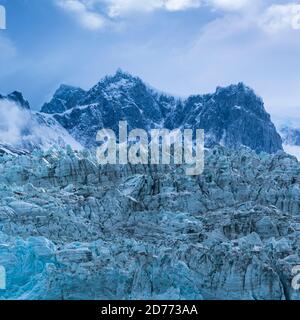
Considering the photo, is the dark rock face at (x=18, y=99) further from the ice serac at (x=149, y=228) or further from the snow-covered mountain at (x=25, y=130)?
the ice serac at (x=149, y=228)

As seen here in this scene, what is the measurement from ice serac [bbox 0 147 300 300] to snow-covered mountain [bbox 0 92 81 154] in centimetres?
245

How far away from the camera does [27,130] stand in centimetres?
2227

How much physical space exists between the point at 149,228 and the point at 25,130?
8.79 m

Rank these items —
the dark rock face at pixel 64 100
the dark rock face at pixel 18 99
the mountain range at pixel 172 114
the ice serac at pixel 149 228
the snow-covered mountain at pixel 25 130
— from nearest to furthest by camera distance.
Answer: the ice serac at pixel 149 228 < the dark rock face at pixel 18 99 < the snow-covered mountain at pixel 25 130 < the mountain range at pixel 172 114 < the dark rock face at pixel 64 100

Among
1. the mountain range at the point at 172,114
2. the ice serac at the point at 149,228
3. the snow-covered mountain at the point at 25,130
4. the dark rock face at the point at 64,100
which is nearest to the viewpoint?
the ice serac at the point at 149,228

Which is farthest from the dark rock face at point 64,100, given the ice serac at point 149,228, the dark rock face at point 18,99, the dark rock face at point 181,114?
the ice serac at point 149,228

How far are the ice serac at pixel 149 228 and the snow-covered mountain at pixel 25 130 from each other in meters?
2.45

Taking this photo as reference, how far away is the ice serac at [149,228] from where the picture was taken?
11.6 meters

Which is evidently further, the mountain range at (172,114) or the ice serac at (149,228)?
the mountain range at (172,114)

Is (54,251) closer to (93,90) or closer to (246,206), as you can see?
(246,206)

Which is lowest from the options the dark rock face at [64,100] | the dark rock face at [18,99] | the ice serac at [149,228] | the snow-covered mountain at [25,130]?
the ice serac at [149,228]

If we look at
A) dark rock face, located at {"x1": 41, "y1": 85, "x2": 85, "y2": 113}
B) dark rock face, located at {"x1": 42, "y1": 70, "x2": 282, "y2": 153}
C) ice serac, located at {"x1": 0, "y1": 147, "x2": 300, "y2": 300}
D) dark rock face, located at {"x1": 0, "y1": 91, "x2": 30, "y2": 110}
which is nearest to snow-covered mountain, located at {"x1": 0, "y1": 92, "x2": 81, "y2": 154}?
dark rock face, located at {"x1": 0, "y1": 91, "x2": 30, "y2": 110}

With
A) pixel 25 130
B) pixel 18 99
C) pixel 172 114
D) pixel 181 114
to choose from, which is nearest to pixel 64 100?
pixel 25 130

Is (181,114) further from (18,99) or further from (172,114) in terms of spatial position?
(18,99)
